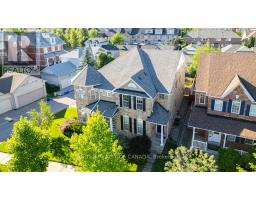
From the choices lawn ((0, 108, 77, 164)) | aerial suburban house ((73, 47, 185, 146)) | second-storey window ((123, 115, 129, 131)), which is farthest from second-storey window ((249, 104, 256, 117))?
lawn ((0, 108, 77, 164))

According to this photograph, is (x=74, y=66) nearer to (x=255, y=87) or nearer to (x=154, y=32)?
(x=255, y=87)

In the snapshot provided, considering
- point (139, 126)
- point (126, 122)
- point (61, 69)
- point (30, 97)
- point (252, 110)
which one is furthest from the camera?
point (61, 69)

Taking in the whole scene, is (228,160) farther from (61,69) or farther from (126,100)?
(61,69)

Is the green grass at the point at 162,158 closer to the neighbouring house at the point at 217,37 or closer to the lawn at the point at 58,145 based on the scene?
the lawn at the point at 58,145

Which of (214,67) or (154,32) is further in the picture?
(154,32)

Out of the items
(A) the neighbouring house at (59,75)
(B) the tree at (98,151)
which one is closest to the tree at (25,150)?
(B) the tree at (98,151)

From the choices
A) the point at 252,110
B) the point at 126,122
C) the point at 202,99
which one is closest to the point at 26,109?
the point at 126,122

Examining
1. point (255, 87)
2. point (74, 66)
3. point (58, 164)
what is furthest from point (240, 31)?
point (58, 164)
